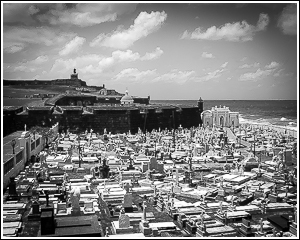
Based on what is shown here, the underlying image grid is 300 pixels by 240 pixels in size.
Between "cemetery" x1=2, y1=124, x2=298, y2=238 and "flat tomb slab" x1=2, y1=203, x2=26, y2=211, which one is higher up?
"cemetery" x1=2, y1=124, x2=298, y2=238

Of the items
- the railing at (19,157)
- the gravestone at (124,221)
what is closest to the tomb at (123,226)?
the gravestone at (124,221)

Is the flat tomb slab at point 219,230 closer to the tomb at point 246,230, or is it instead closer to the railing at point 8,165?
the tomb at point 246,230

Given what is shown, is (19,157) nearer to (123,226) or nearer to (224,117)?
(123,226)

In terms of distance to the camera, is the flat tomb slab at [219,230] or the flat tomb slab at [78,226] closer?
the flat tomb slab at [78,226]

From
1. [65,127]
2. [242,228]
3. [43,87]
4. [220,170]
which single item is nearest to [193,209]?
[242,228]

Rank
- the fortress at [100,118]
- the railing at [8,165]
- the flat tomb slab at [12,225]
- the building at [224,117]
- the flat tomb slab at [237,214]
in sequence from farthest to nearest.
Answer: the building at [224,117], the fortress at [100,118], the railing at [8,165], the flat tomb slab at [237,214], the flat tomb slab at [12,225]

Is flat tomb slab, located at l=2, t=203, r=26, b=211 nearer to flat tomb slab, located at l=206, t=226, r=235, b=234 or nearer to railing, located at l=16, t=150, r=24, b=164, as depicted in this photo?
railing, located at l=16, t=150, r=24, b=164

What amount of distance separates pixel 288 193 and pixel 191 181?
3.38m

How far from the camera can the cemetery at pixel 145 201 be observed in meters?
9.28

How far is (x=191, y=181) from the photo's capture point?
48.0 feet

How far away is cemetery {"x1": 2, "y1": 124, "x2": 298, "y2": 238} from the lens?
9.28 metres

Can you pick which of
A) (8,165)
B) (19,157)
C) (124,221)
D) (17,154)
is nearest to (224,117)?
(19,157)

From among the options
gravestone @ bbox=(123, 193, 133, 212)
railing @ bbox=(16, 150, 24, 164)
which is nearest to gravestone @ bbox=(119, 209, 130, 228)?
gravestone @ bbox=(123, 193, 133, 212)

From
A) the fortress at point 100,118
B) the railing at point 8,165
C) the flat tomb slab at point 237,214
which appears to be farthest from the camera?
the fortress at point 100,118
